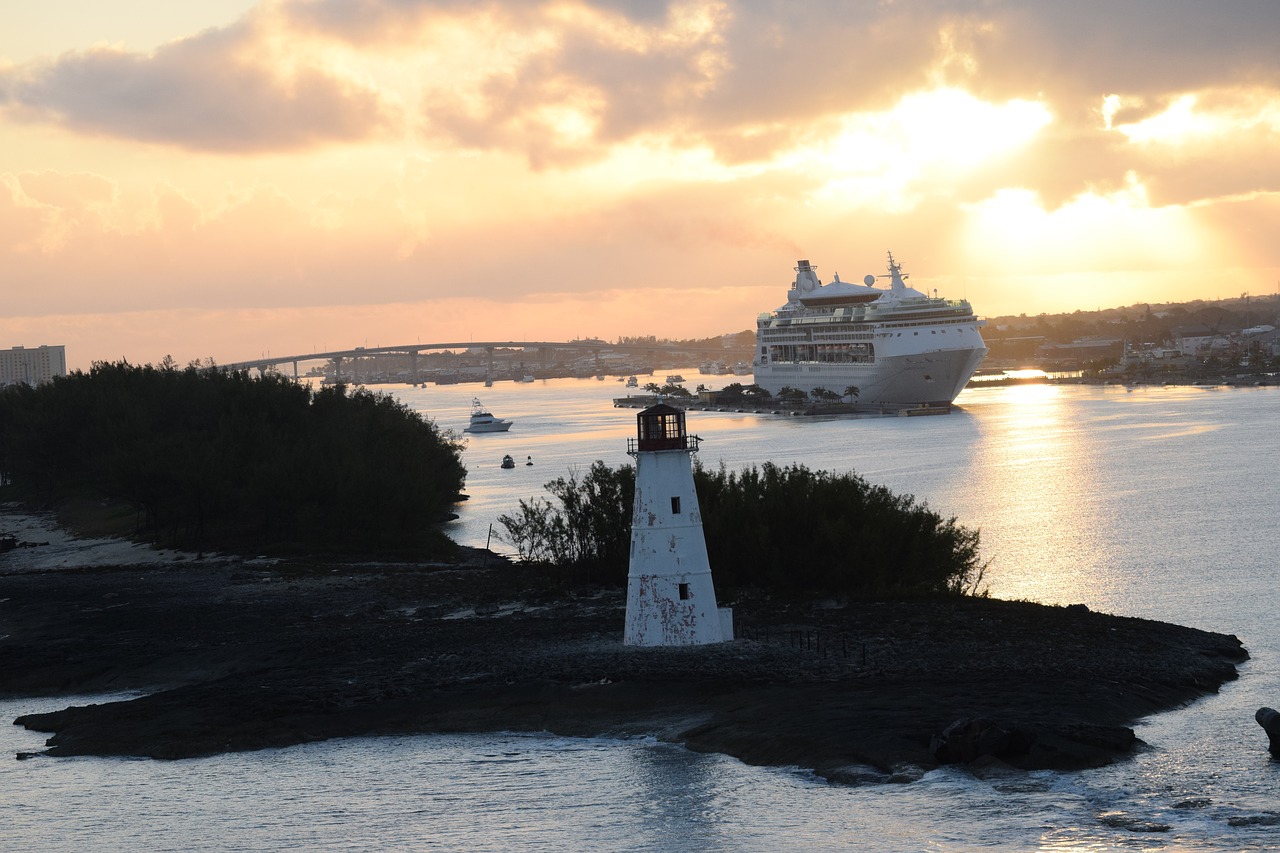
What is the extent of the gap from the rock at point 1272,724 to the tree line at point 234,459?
81.1 feet

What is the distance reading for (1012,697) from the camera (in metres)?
20.8

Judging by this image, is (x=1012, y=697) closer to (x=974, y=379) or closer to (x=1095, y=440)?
(x=1095, y=440)

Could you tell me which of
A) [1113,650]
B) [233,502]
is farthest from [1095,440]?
[1113,650]

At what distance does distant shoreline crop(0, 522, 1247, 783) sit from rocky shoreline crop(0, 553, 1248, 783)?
0.15ft

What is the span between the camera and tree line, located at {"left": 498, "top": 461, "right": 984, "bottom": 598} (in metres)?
28.5

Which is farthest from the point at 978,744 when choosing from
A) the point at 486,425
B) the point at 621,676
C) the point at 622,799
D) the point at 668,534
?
the point at 486,425

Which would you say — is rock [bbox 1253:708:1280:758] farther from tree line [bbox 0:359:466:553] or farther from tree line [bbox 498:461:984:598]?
tree line [bbox 0:359:466:553]

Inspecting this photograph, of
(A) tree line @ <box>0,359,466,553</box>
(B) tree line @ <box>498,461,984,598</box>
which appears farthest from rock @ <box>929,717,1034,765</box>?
(A) tree line @ <box>0,359,466,553</box>

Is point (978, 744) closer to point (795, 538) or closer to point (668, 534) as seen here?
point (668, 534)

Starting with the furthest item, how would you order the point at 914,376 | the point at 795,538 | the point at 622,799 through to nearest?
the point at 914,376, the point at 795,538, the point at 622,799

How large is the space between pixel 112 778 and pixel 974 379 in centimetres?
18065

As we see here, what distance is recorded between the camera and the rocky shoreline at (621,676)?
771 inches

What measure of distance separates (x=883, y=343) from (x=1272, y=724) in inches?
3936

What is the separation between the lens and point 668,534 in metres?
21.9
